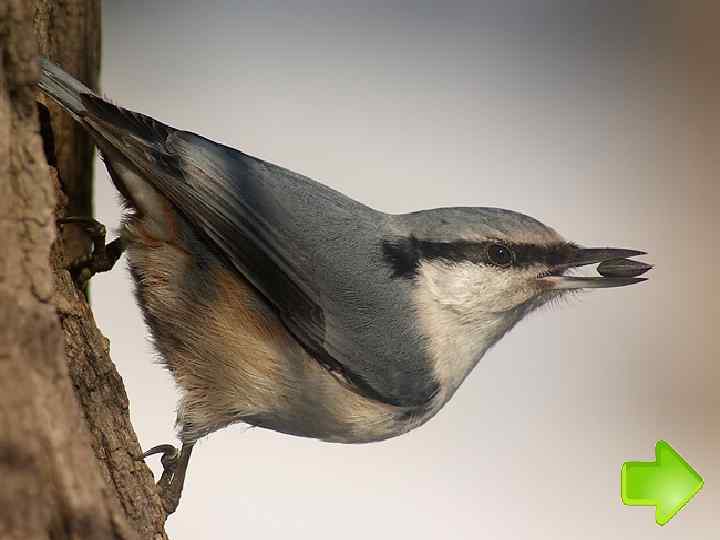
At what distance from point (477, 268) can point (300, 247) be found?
0.27 metres

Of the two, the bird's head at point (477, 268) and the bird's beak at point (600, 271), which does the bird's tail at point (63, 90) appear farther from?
the bird's beak at point (600, 271)

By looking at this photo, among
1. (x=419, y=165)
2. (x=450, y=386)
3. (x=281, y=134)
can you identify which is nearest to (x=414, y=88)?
(x=419, y=165)

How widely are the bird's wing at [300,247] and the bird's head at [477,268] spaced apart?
4cm

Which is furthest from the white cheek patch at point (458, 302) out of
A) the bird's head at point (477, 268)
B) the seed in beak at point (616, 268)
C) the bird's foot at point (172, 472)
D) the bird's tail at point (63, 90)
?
the bird's tail at point (63, 90)

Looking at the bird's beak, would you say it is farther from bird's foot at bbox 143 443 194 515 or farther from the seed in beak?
bird's foot at bbox 143 443 194 515

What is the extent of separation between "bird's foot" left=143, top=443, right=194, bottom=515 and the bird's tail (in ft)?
1.64

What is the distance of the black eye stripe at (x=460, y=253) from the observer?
1.21m

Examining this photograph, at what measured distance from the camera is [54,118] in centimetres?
118

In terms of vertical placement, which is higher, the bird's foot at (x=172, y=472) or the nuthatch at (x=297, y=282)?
the nuthatch at (x=297, y=282)

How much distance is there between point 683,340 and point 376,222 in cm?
94

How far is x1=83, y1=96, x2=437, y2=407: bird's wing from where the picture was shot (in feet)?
3.57

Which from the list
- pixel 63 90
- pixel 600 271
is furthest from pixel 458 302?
pixel 63 90

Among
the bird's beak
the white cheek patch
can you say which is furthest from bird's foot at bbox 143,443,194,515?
the bird's beak

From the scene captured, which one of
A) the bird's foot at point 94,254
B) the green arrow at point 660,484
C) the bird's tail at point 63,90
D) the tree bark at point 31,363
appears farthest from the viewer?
the green arrow at point 660,484
